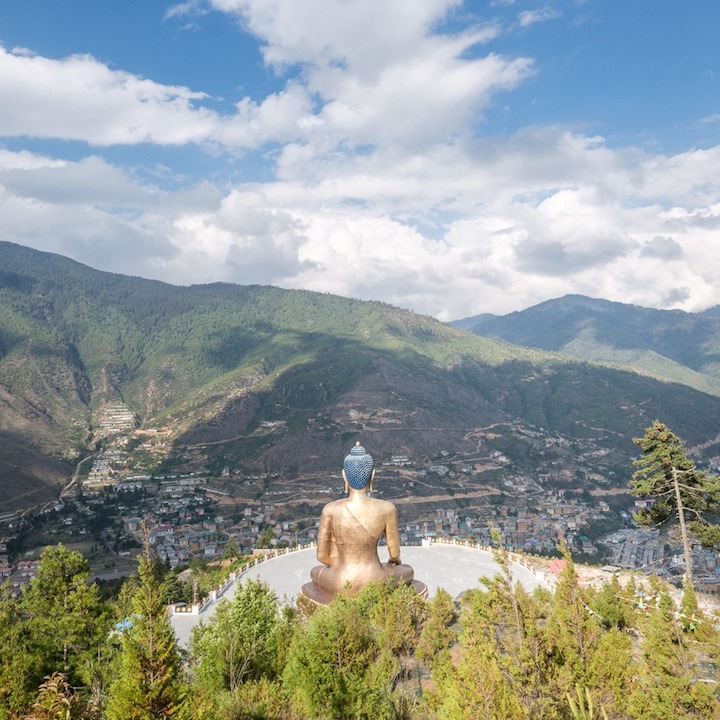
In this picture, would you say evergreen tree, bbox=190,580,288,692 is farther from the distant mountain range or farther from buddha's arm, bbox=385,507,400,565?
the distant mountain range

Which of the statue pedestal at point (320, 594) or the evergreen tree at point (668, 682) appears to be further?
the statue pedestal at point (320, 594)

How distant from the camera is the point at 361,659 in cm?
1017

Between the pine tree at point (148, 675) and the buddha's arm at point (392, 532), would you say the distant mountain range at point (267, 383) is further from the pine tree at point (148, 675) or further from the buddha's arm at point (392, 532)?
the pine tree at point (148, 675)

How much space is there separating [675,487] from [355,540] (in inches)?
384

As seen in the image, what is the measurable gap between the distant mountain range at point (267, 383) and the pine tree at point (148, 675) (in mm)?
69716

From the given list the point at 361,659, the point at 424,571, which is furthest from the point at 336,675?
the point at 424,571

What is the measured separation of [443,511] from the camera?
64.2m

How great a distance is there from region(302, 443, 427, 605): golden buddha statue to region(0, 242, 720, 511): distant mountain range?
61642 mm

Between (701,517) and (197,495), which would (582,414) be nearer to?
(197,495)

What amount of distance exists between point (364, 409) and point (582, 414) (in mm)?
43234

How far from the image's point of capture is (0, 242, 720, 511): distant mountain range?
8431cm

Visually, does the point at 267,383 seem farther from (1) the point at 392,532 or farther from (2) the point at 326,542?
(1) the point at 392,532

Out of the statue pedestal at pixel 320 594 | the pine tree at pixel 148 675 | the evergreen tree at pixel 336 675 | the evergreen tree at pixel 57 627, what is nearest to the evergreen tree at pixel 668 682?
the evergreen tree at pixel 336 675

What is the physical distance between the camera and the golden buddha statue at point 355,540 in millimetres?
16094
